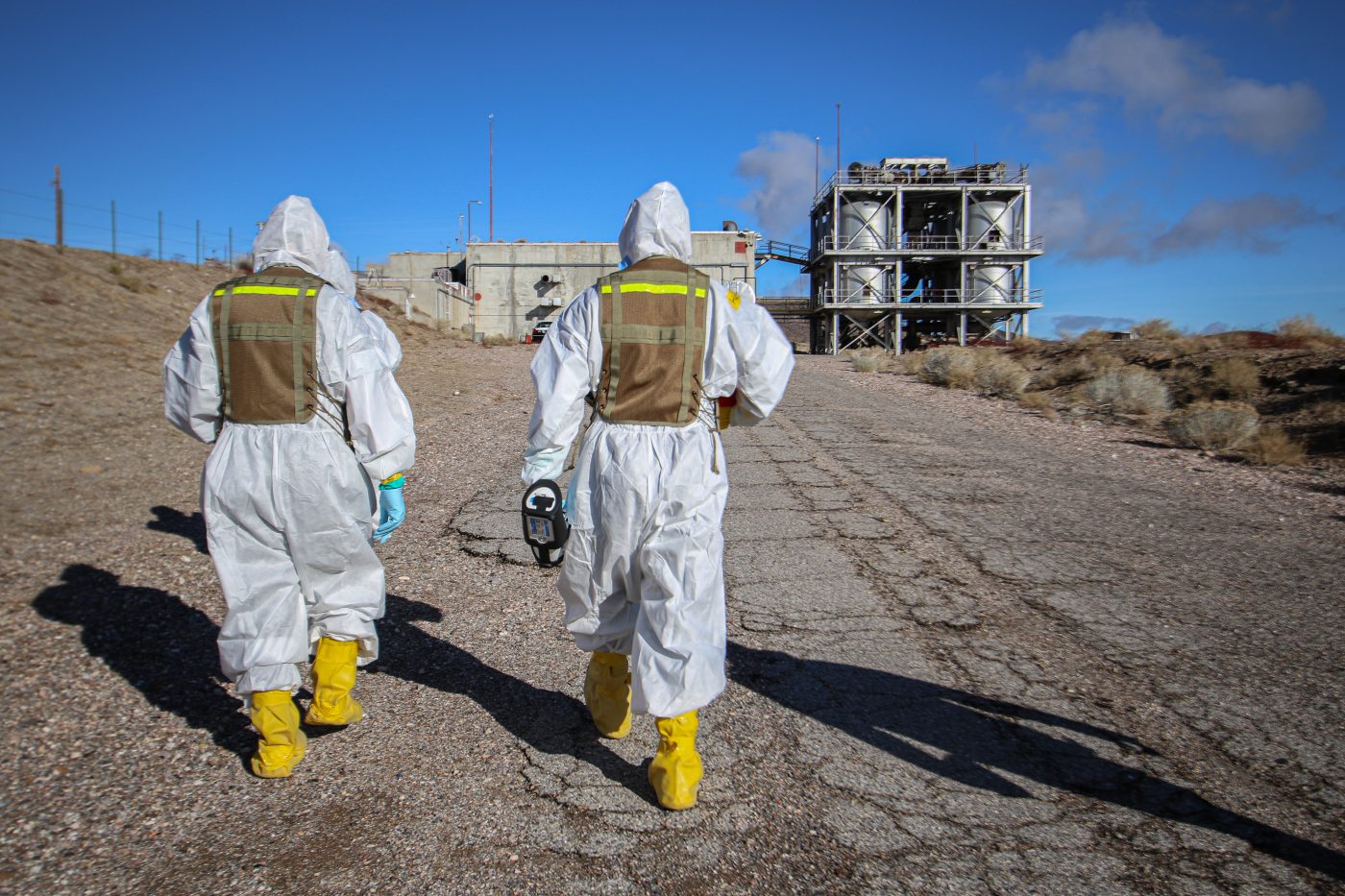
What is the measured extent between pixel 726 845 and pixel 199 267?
2487 centimetres

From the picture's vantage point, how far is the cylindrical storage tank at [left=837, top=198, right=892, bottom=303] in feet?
148

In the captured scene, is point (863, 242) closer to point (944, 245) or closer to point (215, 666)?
point (944, 245)

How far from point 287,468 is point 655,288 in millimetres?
1341

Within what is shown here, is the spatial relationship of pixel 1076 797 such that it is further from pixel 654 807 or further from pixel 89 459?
pixel 89 459

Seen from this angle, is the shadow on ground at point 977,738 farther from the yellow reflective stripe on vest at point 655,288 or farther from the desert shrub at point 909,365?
the desert shrub at point 909,365

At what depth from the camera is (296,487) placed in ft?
9.21

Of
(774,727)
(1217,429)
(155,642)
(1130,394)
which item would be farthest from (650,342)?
(1130,394)

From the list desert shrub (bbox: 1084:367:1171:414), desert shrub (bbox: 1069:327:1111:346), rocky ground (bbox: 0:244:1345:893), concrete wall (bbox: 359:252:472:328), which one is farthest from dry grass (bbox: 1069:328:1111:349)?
concrete wall (bbox: 359:252:472:328)

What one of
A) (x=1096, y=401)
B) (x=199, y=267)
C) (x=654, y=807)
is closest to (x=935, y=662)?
(x=654, y=807)

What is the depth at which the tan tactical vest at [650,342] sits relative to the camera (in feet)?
8.94

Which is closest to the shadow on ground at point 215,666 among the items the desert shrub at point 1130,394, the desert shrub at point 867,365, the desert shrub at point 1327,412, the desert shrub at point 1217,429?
the desert shrub at point 1217,429

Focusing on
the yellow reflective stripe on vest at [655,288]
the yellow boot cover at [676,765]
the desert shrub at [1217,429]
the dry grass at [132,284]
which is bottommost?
the yellow boot cover at [676,765]

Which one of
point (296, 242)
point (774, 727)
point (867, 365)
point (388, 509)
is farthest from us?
point (867, 365)

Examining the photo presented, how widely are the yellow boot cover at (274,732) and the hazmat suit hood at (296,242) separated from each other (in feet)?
4.63
